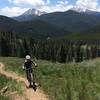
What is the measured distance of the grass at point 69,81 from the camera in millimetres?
20219

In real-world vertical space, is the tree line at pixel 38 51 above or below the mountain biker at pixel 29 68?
below

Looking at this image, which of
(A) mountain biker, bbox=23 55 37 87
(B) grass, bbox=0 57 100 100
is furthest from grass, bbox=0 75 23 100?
(B) grass, bbox=0 57 100 100

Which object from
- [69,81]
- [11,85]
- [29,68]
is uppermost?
[29,68]

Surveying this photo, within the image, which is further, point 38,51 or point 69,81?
point 38,51

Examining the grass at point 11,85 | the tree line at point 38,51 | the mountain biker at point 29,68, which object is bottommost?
the tree line at point 38,51

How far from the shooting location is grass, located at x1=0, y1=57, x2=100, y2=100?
66.3 ft

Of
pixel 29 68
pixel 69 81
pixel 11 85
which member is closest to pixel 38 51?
pixel 29 68

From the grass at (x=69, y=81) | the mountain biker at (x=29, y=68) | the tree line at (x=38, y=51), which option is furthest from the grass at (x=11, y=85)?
the tree line at (x=38, y=51)

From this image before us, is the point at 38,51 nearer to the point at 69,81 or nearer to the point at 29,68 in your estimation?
the point at 29,68

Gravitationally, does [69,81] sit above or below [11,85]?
above

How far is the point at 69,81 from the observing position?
75.4 feet

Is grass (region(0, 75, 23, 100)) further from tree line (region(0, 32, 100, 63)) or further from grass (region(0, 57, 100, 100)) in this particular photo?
tree line (region(0, 32, 100, 63))

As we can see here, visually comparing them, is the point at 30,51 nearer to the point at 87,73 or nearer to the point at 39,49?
the point at 39,49

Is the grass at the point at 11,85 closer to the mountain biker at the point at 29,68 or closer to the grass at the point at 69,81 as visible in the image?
the mountain biker at the point at 29,68
